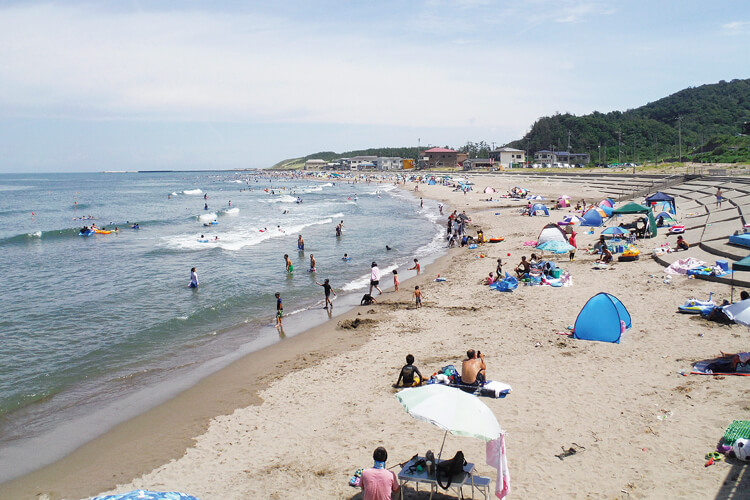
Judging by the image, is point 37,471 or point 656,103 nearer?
point 37,471

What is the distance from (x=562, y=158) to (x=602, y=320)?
107 m

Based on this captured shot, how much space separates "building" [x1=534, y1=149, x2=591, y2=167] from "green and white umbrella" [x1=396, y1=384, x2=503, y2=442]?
10898 centimetres

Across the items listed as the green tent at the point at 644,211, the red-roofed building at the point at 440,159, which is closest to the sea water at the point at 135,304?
the green tent at the point at 644,211

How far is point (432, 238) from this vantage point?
3416 centimetres

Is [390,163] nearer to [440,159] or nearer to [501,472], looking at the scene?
[440,159]

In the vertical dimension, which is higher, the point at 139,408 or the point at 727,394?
the point at 727,394

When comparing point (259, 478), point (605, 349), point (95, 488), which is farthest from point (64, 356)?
point (605, 349)

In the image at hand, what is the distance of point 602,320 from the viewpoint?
11742mm

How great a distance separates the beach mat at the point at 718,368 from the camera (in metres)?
9.12

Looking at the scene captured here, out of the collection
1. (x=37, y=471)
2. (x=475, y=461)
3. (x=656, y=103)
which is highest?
(x=656, y=103)

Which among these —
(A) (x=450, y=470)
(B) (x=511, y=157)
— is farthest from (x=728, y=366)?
(B) (x=511, y=157)

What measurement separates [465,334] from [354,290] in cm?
806

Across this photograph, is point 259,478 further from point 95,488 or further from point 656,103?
point 656,103

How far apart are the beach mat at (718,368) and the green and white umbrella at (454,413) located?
5.82m
